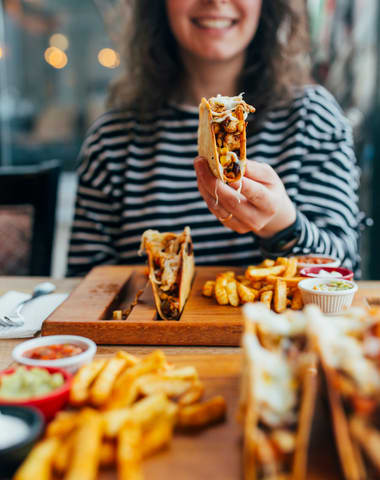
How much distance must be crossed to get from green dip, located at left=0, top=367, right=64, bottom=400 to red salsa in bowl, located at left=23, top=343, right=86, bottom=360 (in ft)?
0.40

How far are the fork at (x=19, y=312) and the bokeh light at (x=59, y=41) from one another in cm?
568

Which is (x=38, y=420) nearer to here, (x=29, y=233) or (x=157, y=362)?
(x=157, y=362)

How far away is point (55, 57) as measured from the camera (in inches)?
277

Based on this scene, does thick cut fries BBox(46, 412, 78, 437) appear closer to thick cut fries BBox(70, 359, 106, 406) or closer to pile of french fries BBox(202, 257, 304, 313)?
thick cut fries BBox(70, 359, 106, 406)

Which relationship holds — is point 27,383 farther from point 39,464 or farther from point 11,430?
point 39,464

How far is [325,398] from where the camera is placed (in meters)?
1.03

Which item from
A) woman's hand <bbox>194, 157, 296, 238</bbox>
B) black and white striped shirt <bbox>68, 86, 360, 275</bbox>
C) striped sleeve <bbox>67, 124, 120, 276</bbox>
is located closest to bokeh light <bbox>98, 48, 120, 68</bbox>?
black and white striped shirt <bbox>68, 86, 360, 275</bbox>

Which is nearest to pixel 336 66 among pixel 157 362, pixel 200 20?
pixel 200 20

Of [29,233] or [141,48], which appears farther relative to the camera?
[141,48]

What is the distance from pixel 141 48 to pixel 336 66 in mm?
3333

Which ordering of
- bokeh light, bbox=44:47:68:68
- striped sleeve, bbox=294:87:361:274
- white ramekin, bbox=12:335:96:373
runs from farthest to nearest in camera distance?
bokeh light, bbox=44:47:68:68, striped sleeve, bbox=294:87:361:274, white ramekin, bbox=12:335:96:373

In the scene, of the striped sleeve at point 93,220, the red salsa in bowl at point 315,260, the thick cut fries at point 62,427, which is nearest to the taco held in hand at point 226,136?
the red salsa in bowl at point 315,260

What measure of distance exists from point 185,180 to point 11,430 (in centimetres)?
202

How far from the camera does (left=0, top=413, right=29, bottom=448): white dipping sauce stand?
39.4 inches
